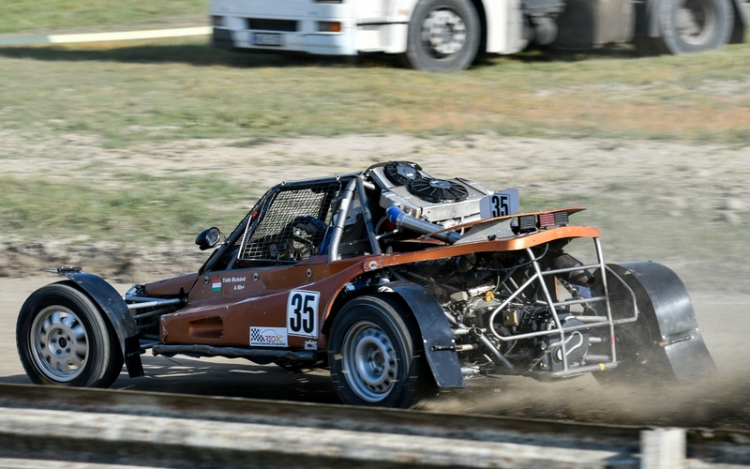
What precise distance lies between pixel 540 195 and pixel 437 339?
271 inches

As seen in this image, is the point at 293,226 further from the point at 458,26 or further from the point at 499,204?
the point at 458,26

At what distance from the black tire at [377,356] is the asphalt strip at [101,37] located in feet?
63.2

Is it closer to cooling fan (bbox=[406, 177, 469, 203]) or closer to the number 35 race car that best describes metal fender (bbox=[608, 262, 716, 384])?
the number 35 race car

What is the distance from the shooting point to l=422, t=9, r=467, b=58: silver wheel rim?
1720 centimetres

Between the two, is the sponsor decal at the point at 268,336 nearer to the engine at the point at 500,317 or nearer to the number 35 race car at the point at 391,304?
the number 35 race car at the point at 391,304

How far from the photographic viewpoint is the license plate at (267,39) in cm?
1730

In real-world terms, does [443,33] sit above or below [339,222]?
above

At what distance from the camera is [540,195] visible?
12461mm

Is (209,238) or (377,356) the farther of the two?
(209,238)

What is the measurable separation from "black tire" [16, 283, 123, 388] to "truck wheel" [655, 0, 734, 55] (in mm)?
13817

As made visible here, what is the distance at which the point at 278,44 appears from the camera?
56.9 feet

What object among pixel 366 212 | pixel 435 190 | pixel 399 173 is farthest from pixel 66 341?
pixel 435 190

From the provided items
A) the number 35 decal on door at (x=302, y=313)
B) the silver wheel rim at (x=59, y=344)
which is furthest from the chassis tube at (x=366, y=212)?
→ the silver wheel rim at (x=59, y=344)

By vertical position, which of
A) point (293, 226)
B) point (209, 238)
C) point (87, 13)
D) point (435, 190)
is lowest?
point (209, 238)
